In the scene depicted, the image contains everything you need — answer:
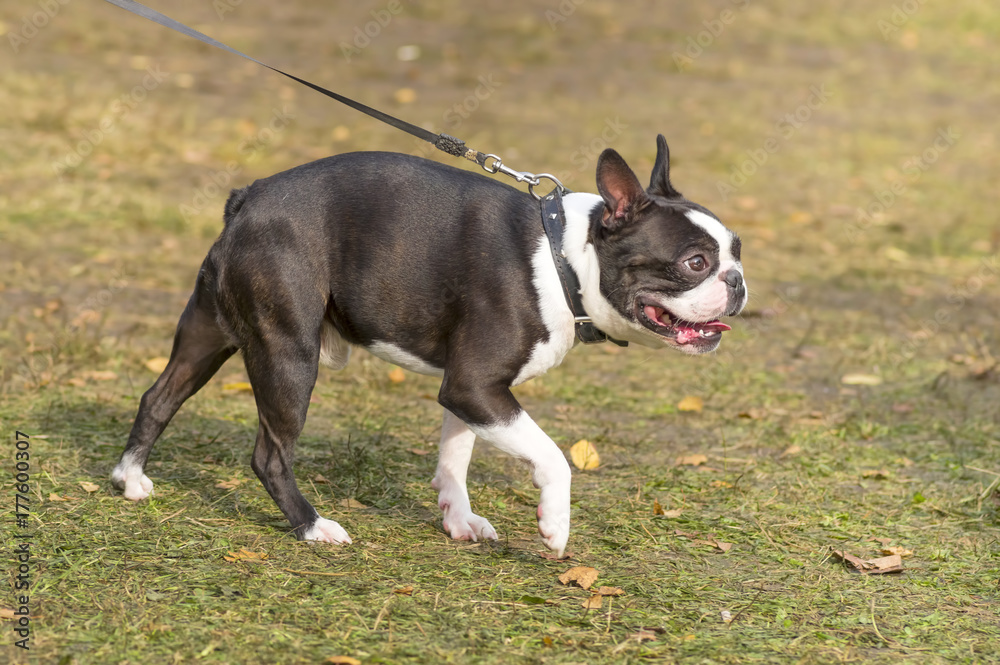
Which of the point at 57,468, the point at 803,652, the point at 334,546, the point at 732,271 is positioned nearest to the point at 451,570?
the point at 334,546

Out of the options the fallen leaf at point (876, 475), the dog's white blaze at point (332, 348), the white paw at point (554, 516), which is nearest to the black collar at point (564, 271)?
the white paw at point (554, 516)

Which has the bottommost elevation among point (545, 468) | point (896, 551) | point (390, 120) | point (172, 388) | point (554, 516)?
→ point (172, 388)

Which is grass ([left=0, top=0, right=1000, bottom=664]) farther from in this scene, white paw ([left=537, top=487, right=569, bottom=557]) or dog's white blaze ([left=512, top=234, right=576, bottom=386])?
dog's white blaze ([left=512, top=234, right=576, bottom=386])

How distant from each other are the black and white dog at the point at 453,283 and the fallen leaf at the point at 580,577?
133mm

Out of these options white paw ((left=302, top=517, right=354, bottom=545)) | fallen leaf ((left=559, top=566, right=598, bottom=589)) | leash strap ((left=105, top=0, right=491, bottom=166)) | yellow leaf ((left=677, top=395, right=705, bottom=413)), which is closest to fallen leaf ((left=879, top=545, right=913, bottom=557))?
fallen leaf ((left=559, top=566, right=598, bottom=589))

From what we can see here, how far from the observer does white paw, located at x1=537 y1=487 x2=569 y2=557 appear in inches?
156

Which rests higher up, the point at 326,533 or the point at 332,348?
the point at 332,348

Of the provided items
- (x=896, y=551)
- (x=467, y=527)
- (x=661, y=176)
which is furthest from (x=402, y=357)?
(x=896, y=551)

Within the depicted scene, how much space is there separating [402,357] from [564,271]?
0.74 metres

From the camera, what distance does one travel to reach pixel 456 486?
14.7ft

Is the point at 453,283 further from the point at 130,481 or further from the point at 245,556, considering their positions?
the point at 130,481

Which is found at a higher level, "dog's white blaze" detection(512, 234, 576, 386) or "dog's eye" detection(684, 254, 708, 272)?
"dog's eye" detection(684, 254, 708, 272)

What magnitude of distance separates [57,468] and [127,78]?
8.50m

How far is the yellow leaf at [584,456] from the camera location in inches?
210
